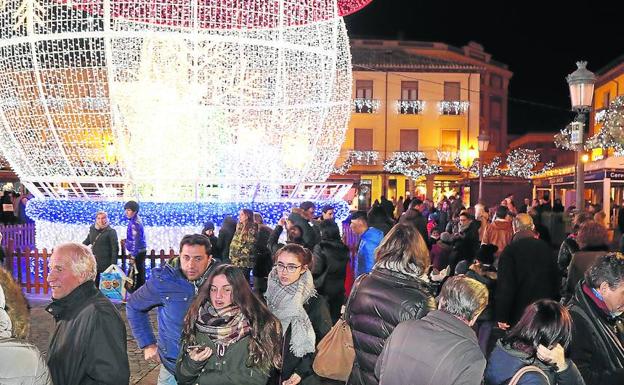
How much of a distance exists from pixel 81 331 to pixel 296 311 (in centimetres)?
160

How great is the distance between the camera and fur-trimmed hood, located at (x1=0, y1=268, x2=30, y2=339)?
2.81 meters

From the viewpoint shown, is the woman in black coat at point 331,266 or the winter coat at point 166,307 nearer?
the winter coat at point 166,307

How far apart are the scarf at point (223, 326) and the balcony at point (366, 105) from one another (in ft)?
139

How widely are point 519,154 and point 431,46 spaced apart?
20.0 metres

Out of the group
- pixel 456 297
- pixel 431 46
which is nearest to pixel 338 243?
pixel 456 297

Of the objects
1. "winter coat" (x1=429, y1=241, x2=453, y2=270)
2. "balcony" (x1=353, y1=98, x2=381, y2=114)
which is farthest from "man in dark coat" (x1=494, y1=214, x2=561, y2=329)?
"balcony" (x1=353, y1=98, x2=381, y2=114)

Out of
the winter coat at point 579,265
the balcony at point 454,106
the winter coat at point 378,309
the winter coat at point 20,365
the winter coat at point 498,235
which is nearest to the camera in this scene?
the winter coat at point 20,365

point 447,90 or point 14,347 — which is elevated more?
point 447,90

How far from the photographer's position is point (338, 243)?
738 centimetres

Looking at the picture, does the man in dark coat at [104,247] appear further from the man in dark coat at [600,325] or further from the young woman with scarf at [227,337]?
the man in dark coat at [600,325]

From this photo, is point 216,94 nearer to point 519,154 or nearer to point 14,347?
point 14,347

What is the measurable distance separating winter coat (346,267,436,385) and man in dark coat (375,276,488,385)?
437 millimetres

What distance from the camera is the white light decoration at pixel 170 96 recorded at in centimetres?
1158

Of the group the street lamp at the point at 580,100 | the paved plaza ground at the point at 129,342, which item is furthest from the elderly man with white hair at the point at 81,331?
the street lamp at the point at 580,100
